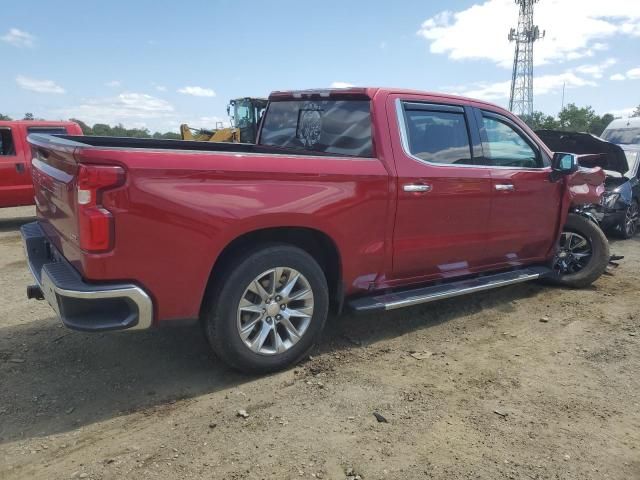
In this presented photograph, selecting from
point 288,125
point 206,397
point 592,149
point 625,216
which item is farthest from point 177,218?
point 625,216

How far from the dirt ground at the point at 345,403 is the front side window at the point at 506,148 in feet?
4.67

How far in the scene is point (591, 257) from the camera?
5.66 metres

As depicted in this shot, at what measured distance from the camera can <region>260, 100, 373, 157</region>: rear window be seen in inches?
157

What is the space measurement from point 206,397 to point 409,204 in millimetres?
1972

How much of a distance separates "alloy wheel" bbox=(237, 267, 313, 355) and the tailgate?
1106 millimetres

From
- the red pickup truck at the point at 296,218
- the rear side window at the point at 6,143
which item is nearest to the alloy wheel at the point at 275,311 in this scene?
the red pickup truck at the point at 296,218

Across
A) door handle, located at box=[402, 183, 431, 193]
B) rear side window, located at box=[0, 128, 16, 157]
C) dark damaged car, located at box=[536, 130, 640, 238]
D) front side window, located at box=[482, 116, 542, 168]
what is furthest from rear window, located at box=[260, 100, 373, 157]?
rear side window, located at box=[0, 128, 16, 157]

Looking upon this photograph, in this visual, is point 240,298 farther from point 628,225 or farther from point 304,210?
point 628,225

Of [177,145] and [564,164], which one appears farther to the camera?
[564,164]

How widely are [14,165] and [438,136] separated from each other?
7.85 m

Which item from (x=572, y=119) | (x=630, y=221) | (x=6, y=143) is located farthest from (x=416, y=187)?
(x=572, y=119)

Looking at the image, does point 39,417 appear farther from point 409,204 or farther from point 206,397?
point 409,204

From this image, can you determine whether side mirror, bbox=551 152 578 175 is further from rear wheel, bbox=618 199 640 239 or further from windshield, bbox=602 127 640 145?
windshield, bbox=602 127 640 145

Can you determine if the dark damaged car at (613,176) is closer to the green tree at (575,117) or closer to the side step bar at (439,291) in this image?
the side step bar at (439,291)
